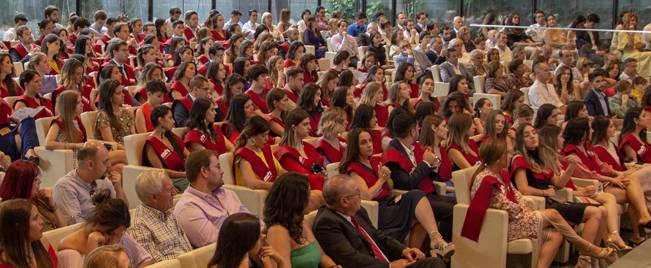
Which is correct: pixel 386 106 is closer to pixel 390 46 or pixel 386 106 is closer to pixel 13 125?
pixel 13 125

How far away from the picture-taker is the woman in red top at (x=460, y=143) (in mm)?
6727

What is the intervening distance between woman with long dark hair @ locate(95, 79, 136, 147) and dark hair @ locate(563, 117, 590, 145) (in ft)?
11.0

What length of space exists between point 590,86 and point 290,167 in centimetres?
460

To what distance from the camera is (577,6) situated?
1655cm

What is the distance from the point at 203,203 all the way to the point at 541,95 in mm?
5785

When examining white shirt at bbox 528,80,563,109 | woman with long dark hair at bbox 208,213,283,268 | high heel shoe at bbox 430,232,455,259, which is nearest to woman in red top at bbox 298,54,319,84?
white shirt at bbox 528,80,563,109

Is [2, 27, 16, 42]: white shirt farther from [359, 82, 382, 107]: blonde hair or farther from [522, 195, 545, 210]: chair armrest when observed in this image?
[522, 195, 545, 210]: chair armrest

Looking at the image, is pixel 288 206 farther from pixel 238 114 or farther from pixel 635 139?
pixel 635 139

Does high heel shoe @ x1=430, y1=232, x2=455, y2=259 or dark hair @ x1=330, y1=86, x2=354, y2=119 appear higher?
dark hair @ x1=330, y1=86, x2=354, y2=119

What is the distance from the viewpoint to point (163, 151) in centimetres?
643

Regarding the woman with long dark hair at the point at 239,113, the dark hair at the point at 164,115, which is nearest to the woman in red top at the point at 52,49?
the woman with long dark hair at the point at 239,113

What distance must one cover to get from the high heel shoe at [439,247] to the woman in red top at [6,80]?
4385mm

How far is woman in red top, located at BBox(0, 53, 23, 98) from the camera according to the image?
8.34m

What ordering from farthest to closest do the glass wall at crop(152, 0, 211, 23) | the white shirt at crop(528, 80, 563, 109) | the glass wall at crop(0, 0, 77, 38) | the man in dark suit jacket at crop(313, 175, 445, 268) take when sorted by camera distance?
the glass wall at crop(152, 0, 211, 23)
the glass wall at crop(0, 0, 77, 38)
the white shirt at crop(528, 80, 563, 109)
the man in dark suit jacket at crop(313, 175, 445, 268)
